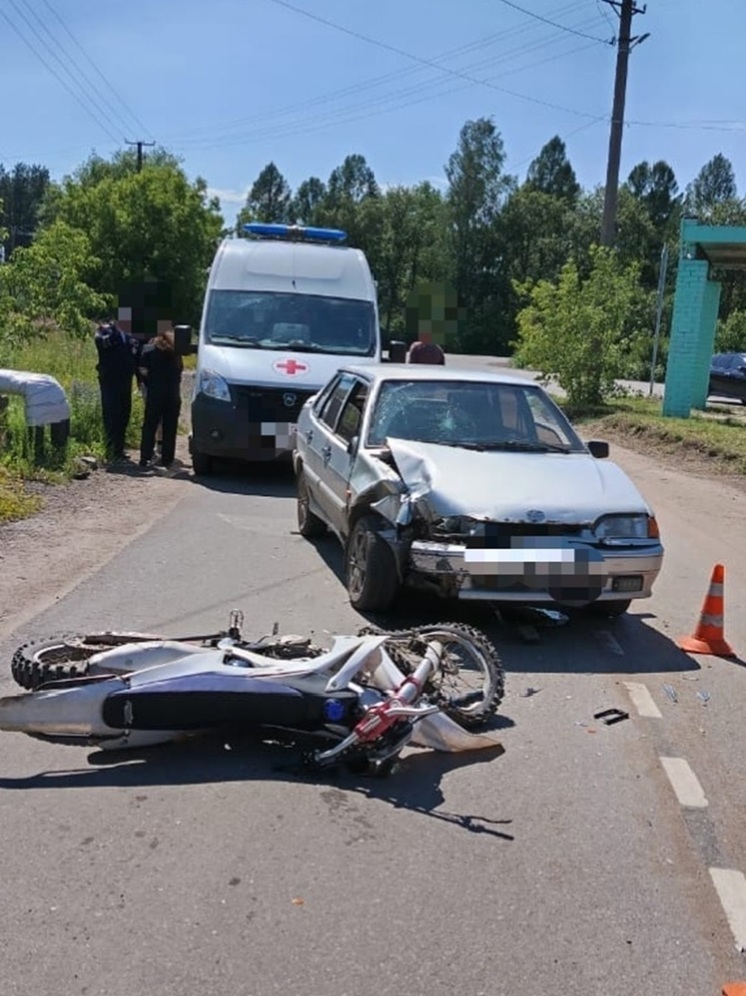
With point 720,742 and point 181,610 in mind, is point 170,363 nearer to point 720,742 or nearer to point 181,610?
point 181,610

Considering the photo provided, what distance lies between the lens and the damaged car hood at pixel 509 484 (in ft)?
19.8

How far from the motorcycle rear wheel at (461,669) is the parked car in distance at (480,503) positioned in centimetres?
75

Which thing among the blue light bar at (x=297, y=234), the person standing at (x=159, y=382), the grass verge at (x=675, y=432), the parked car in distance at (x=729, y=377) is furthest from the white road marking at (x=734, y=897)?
the parked car in distance at (x=729, y=377)

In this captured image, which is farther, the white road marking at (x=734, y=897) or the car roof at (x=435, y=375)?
the car roof at (x=435, y=375)

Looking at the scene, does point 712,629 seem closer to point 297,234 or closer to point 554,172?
point 297,234

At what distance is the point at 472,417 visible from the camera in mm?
7379

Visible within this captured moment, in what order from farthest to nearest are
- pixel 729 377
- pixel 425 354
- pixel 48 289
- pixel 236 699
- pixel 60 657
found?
pixel 729 377
pixel 48 289
pixel 425 354
pixel 60 657
pixel 236 699

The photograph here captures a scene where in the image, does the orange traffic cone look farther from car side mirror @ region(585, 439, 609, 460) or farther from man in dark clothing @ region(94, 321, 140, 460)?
man in dark clothing @ region(94, 321, 140, 460)

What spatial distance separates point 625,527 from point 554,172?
78040 millimetres

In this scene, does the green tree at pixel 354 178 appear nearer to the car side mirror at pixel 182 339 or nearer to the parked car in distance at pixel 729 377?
the parked car in distance at pixel 729 377

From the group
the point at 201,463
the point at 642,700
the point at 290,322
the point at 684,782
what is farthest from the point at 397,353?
the point at 684,782

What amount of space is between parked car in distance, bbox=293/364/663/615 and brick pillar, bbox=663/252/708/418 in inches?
509

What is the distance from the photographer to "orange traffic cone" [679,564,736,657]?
635cm

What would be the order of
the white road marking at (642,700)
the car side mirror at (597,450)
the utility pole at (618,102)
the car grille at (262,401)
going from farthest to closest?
the utility pole at (618,102)
the car grille at (262,401)
the car side mirror at (597,450)
the white road marking at (642,700)
